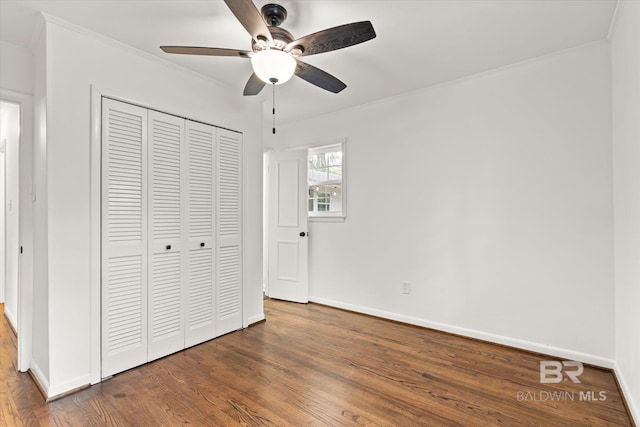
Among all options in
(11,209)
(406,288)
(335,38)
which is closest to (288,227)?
(406,288)

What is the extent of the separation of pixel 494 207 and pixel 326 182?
2.05 m

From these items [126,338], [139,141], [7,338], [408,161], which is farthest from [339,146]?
[7,338]

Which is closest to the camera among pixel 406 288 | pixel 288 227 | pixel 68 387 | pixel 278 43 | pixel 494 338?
pixel 278 43

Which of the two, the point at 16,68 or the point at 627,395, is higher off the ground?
the point at 16,68

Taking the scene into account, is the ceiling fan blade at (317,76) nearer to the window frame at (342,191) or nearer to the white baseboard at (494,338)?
the window frame at (342,191)

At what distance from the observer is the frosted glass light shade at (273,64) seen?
6.08 feet

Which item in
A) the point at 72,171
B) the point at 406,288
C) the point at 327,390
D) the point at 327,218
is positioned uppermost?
the point at 72,171

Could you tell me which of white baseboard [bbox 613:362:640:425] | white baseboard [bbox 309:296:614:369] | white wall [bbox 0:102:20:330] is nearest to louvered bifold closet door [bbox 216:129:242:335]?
white baseboard [bbox 309:296:614:369]

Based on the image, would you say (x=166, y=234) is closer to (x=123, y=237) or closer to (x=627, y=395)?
(x=123, y=237)

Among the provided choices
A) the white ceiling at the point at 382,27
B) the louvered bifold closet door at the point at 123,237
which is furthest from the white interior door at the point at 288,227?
the louvered bifold closet door at the point at 123,237

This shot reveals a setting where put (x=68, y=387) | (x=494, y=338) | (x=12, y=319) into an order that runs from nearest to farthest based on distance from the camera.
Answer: (x=68, y=387)
(x=494, y=338)
(x=12, y=319)

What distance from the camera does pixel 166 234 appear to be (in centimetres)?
271

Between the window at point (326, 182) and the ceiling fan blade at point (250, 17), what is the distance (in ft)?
7.83

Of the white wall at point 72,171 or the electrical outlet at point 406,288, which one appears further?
the electrical outlet at point 406,288
